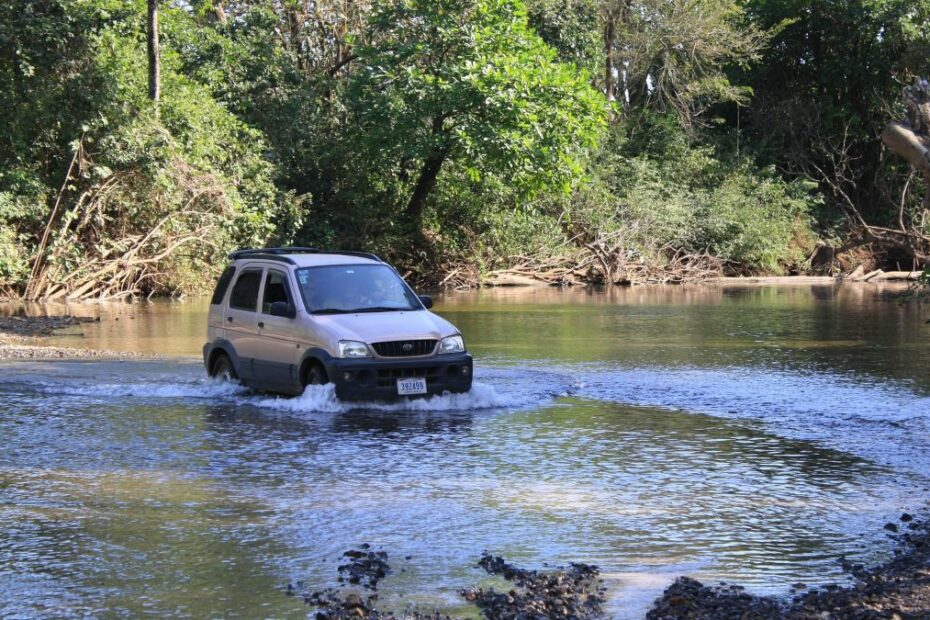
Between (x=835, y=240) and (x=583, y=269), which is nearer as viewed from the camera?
(x=583, y=269)

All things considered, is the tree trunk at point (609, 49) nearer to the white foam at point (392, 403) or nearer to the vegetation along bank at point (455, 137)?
the vegetation along bank at point (455, 137)

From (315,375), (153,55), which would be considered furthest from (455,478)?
(153,55)

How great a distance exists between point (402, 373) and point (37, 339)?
985cm

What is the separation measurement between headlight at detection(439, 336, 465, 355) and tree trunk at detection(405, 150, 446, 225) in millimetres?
23881

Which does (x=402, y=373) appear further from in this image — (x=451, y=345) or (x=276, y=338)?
(x=276, y=338)

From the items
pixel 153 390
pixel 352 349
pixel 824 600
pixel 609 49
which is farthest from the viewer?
pixel 609 49

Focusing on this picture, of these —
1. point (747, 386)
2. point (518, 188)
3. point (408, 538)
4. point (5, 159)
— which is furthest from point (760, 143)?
point (408, 538)

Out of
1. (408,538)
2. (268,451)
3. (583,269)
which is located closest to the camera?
(408,538)

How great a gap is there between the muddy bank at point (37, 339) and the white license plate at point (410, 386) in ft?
21.8

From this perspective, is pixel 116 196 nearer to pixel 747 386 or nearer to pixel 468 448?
pixel 747 386

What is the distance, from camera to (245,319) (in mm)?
14430

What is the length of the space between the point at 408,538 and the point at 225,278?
804 centimetres

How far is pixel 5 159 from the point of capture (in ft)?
97.6

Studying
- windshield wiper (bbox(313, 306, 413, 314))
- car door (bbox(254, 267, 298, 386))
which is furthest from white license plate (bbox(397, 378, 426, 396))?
car door (bbox(254, 267, 298, 386))
